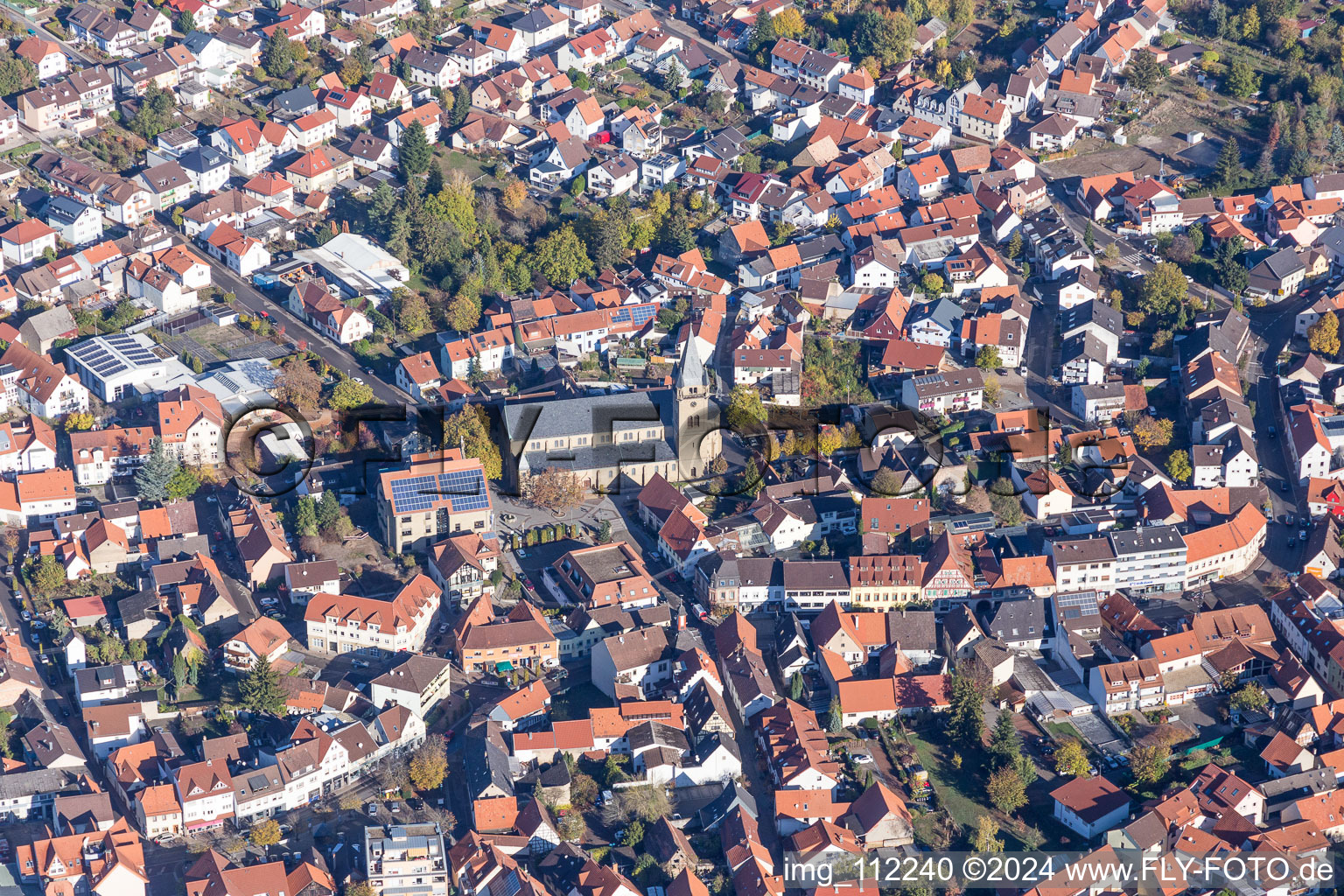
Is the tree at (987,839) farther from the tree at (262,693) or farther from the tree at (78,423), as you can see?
the tree at (78,423)

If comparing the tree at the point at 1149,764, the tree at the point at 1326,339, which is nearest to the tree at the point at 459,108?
the tree at the point at 1326,339

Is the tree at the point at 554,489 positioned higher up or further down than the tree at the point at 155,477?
further down

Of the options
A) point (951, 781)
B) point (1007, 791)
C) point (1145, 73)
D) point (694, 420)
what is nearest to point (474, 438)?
point (694, 420)

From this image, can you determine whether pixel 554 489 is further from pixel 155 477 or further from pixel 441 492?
pixel 155 477

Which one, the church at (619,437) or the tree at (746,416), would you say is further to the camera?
the tree at (746,416)

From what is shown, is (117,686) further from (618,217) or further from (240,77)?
(240,77)

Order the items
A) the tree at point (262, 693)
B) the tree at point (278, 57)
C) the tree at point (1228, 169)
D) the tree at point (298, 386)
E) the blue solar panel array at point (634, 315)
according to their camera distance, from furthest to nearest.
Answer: the tree at point (278, 57), the tree at point (1228, 169), the blue solar panel array at point (634, 315), the tree at point (298, 386), the tree at point (262, 693)

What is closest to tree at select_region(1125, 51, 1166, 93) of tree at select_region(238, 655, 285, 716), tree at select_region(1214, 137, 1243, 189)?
tree at select_region(1214, 137, 1243, 189)
